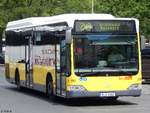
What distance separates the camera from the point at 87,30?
18844mm

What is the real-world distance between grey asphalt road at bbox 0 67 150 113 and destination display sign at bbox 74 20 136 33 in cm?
232

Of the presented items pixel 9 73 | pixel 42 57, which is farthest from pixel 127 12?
pixel 42 57

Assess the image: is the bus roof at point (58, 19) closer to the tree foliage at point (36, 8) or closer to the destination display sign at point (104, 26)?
the destination display sign at point (104, 26)

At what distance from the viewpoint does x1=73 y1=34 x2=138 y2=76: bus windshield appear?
18609 millimetres

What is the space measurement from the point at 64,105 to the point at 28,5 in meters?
51.1

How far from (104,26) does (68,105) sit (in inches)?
106

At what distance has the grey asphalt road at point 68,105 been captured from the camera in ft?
57.1

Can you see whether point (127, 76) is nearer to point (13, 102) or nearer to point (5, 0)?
point (13, 102)

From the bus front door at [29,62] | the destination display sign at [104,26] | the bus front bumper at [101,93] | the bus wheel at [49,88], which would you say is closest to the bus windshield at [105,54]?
the destination display sign at [104,26]

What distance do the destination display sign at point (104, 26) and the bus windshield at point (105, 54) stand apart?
189mm

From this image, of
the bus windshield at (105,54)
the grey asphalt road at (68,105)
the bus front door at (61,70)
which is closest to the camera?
the grey asphalt road at (68,105)

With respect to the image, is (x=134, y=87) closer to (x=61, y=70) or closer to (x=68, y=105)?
(x=68, y=105)

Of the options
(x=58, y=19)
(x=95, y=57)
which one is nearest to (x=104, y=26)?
(x=95, y=57)

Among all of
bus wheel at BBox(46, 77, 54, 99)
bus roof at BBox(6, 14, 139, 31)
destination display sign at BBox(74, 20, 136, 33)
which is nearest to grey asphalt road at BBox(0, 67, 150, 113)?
bus wheel at BBox(46, 77, 54, 99)
